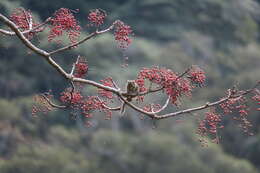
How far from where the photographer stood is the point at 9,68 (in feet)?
43.4

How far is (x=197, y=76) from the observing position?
2115 mm

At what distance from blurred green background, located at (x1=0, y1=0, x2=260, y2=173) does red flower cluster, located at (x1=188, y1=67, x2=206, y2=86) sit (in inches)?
325

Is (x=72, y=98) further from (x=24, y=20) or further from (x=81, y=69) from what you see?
(x=24, y=20)

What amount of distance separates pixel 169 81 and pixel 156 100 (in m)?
9.71

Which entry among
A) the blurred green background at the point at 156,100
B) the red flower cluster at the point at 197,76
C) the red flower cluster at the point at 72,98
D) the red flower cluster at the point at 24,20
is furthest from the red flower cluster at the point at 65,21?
the blurred green background at the point at 156,100

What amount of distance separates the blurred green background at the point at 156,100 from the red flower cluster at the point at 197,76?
825 cm

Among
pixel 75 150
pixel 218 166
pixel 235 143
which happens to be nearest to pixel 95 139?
pixel 75 150

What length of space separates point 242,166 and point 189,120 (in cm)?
142

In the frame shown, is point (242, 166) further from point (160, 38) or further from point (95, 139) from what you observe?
point (160, 38)

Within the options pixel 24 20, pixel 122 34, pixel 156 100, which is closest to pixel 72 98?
pixel 122 34

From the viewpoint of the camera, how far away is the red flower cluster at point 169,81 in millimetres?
2096

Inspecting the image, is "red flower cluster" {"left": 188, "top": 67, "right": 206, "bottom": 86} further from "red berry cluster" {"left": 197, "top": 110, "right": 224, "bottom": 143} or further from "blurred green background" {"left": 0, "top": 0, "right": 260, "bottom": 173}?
"blurred green background" {"left": 0, "top": 0, "right": 260, "bottom": 173}

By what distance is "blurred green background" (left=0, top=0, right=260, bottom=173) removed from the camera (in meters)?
12.5

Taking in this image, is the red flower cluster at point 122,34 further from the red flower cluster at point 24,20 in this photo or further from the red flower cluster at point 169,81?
the red flower cluster at point 24,20
